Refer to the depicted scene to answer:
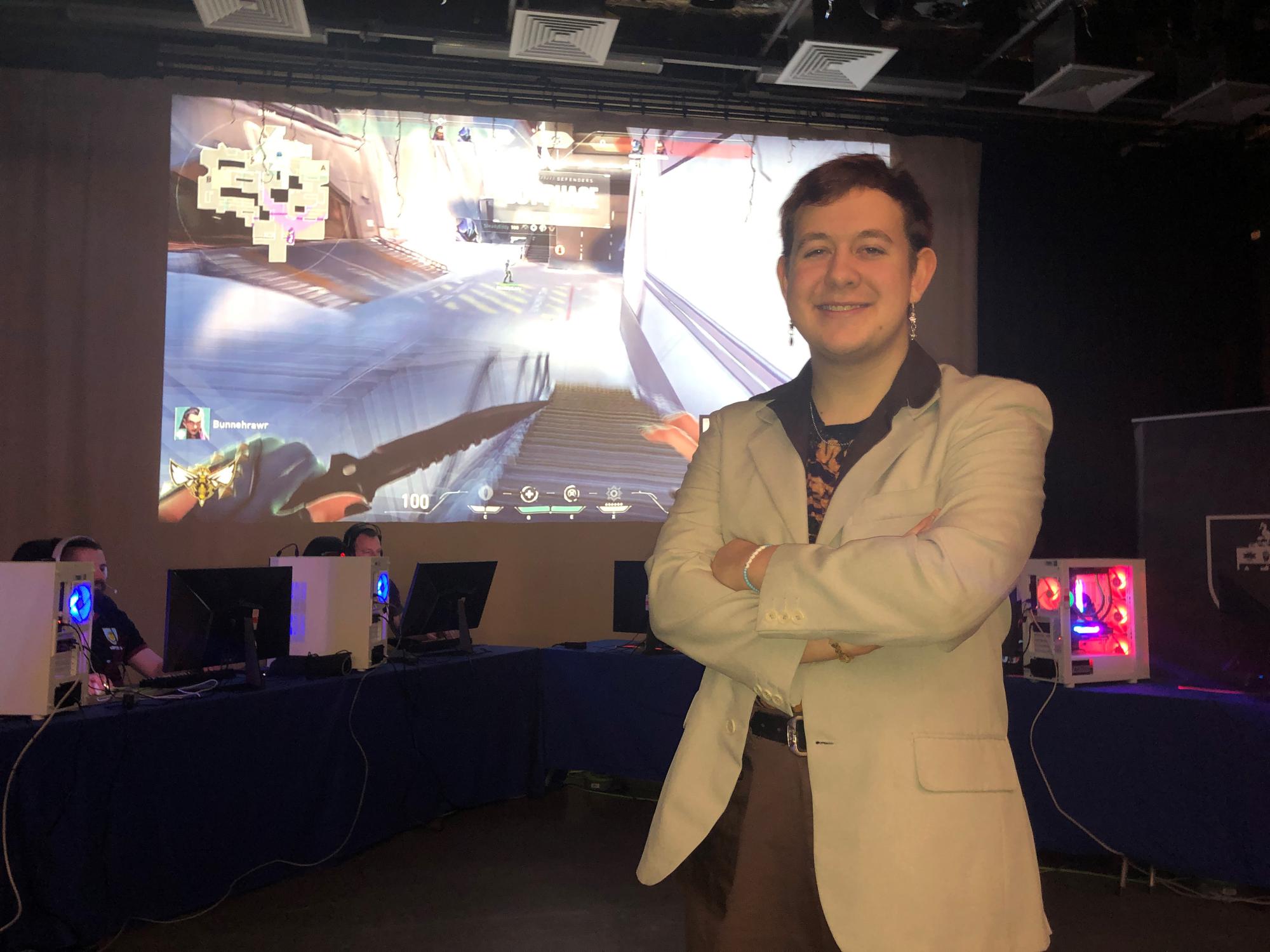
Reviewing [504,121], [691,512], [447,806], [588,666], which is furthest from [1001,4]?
[447,806]

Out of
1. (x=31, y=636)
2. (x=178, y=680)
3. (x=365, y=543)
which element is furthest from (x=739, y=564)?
(x=365, y=543)

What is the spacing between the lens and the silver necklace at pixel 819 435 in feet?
4.26

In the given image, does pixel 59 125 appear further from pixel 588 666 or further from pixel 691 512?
pixel 691 512

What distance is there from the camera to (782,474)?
50.4 inches

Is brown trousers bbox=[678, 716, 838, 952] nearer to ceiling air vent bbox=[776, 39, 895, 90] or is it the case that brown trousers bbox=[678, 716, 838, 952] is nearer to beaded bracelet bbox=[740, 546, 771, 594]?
beaded bracelet bbox=[740, 546, 771, 594]

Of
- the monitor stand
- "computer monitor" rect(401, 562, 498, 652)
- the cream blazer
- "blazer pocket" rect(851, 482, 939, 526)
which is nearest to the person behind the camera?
the cream blazer

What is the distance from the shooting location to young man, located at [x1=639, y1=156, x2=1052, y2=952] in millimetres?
1026

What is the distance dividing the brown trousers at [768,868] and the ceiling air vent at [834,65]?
166 inches

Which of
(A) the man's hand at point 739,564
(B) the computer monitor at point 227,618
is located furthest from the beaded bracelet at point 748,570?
(B) the computer monitor at point 227,618

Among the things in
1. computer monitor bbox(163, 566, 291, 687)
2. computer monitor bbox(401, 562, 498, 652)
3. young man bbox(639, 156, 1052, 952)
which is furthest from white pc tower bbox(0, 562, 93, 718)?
young man bbox(639, 156, 1052, 952)

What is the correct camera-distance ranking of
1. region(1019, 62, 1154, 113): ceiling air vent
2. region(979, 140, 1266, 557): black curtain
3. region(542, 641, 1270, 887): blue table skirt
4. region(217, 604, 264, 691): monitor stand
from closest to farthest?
region(542, 641, 1270, 887): blue table skirt → region(217, 604, 264, 691): monitor stand → region(1019, 62, 1154, 113): ceiling air vent → region(979, 140, 1266, 557): black curtain

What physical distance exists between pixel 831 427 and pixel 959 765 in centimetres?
50

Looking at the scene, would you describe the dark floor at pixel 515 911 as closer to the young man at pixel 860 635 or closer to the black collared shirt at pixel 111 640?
the black collared shirt at pixel 111 640

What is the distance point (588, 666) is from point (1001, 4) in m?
4.18
